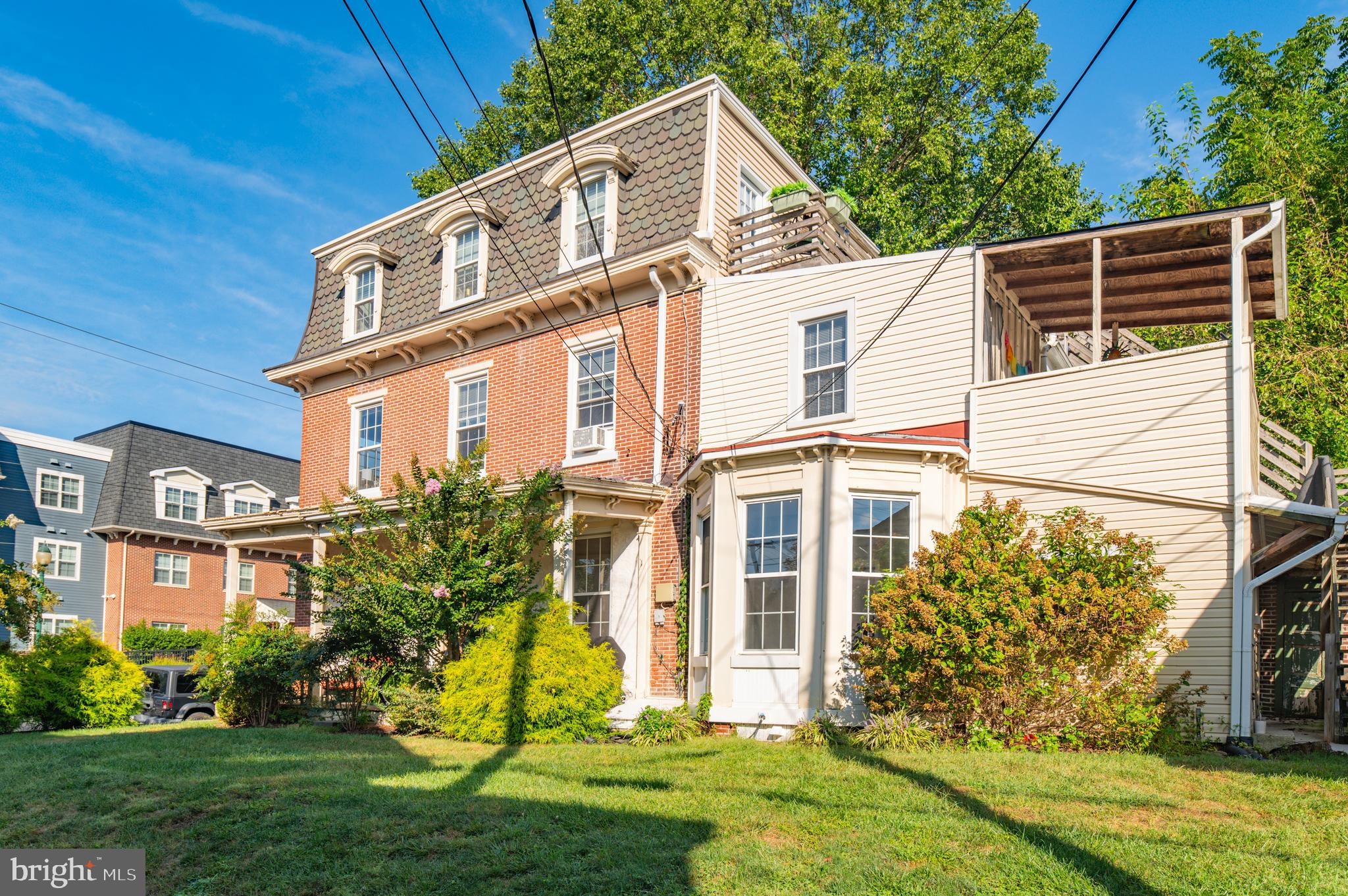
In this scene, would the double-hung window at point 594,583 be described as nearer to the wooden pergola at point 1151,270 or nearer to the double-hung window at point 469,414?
the double-hung window at point 469,414

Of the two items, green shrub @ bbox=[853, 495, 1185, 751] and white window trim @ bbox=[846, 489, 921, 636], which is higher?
white window trim @ bbox=[846, 489, 921, 636]

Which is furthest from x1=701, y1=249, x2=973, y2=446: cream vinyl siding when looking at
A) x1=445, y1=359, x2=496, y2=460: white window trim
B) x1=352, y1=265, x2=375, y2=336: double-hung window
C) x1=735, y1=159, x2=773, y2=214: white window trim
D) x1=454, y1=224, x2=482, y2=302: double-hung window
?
x1=352, y1=265, x2=375, y2=336: double-hung window

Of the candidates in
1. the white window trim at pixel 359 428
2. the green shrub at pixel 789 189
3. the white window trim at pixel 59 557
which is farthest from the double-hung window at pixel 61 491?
the green shrub at pixel 789 189

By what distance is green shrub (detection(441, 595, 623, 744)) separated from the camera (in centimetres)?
1163

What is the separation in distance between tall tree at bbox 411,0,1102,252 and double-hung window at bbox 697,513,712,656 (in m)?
14.4

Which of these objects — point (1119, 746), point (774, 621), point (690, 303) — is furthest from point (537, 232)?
point (1119, 746)

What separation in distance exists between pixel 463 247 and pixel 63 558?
921 inches

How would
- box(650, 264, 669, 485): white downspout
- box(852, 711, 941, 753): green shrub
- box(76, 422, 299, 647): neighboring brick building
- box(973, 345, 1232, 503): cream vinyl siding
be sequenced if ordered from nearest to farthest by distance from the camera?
box(852, 711, 941, 753): green shrub < box(973, 345, 1232, 503): cream vinyl siding < box(650, 264, 669, 485): white downspout < box(76, 422, 299, 647): neighboring brick building

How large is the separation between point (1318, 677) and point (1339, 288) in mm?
8411

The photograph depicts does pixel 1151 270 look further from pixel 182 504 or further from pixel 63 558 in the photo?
pixel 63 558

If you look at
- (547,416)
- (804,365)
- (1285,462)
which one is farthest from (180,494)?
(1285,462)

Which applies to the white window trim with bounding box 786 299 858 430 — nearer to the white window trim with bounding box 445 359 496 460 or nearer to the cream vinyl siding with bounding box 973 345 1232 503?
the cream vinyl siding with bounding box 973 345 1232 503

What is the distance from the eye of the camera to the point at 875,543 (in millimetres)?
11875

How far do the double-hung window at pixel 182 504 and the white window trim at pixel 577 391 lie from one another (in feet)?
83.2
